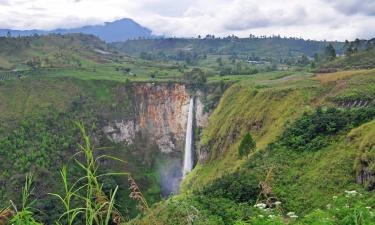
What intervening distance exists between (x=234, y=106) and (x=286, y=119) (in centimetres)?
1853

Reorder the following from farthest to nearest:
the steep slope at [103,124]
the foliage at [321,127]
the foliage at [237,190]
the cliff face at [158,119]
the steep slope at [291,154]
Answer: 1. the cliff face at [158,119]
2. the steep slope at [103,124]
3. the foliage at [321,127]
4. the foliage at [237,190]
5. the steep slope at [291,154]

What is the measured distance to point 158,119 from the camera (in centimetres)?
9012

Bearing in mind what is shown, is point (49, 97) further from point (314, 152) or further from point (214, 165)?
point (314, 152)

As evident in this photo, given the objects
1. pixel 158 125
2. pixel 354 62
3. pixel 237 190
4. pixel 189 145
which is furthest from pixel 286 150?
pixel 158 125

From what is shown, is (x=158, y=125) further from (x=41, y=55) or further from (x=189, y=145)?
(x=41, y=55)

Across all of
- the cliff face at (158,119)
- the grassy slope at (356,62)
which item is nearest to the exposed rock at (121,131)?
the cliff face at (158,119)

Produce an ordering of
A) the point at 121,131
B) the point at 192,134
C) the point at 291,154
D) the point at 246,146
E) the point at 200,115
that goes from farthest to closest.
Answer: the point at 121,131 → the point at 200,115 → the point at 192,134 → the point at 246,146 → the point at 291,154

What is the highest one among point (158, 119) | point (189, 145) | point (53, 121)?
point (53, 121)

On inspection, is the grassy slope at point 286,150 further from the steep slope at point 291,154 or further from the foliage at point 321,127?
the foliage at point 321,127

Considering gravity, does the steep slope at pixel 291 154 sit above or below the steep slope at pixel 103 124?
above

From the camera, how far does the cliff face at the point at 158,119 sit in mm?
87562

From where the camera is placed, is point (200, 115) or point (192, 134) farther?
point (200, 115)

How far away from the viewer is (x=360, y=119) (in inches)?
1428

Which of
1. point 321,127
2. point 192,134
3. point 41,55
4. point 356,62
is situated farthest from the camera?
point 41,55
